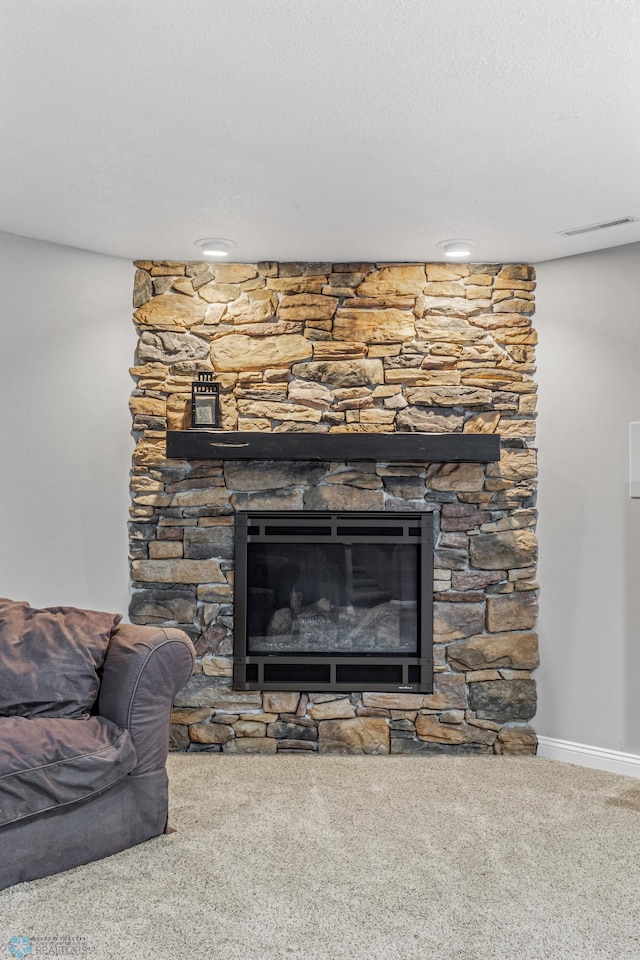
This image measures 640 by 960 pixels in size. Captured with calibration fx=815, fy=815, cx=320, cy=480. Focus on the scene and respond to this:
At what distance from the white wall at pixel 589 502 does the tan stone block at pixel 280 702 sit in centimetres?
121

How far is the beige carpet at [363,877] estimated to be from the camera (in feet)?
7.07

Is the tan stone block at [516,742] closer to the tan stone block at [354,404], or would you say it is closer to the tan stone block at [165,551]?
the tan stone block at [354,404]

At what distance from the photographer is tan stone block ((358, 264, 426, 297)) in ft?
13.5

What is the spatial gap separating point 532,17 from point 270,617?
288 cm

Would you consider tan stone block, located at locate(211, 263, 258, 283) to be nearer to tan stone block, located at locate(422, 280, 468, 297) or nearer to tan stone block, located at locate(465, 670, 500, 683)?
tan stone block, located at locate(422, 280, 468, 297)

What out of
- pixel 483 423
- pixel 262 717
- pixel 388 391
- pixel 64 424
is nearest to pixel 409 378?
pixel 388 391

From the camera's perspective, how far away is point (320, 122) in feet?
8.55

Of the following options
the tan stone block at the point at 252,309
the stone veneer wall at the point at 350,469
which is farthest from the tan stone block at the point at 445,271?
the tan stone block at the point at 252,309

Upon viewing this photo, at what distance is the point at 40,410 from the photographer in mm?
3947

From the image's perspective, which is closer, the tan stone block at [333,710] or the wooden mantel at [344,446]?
the wooden mantel at [344,446]

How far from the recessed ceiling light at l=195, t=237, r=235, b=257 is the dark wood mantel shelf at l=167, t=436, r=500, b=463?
2.90ft

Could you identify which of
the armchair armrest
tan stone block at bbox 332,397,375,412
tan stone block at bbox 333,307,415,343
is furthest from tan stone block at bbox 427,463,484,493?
the armchair armrest

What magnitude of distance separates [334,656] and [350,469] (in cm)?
94

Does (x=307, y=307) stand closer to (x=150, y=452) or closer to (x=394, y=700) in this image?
(x=150, y=452)
